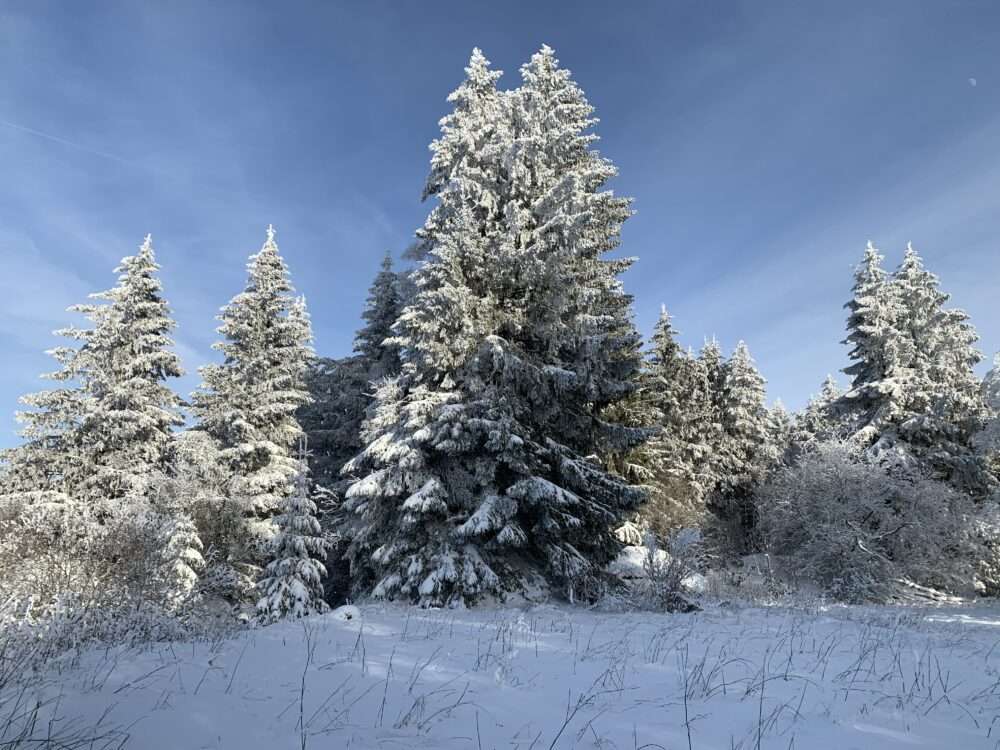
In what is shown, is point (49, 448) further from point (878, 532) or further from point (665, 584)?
point (878, 532)

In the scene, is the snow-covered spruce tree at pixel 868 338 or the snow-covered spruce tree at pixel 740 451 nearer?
the snow-covered spruce tree at pixel 868 338

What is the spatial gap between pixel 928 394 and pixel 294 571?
24727 mm

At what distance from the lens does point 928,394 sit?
22859 mm

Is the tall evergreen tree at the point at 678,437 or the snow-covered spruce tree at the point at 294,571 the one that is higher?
the tall evergreen tree at the point at 678,437

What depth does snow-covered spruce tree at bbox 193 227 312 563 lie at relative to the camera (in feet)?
64.5

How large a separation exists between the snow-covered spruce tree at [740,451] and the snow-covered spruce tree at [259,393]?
23427mm

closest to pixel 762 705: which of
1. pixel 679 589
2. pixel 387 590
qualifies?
pixel 679 589

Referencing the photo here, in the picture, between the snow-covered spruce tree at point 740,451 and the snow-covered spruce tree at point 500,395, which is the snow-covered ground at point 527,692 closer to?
the snow-covered spruce tree at point 500,395

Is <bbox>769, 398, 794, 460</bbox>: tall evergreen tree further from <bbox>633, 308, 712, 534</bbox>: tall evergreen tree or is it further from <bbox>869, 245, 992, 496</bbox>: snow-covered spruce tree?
<bbox>869, 245, 992, 496</bbox>: snow-covered spruce tree

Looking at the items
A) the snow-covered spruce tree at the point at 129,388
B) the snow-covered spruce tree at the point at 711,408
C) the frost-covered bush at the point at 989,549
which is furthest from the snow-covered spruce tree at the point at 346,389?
the frost-covered bush at the point at 989,549

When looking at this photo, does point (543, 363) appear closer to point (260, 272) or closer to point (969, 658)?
point (969, 658)

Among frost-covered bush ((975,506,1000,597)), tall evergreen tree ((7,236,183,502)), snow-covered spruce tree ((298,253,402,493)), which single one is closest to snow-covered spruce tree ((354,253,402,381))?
snow-covered spruce tree ((298,253,402,493))

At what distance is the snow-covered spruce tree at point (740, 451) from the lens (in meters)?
32.7

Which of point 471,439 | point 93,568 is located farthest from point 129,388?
point 471,439
